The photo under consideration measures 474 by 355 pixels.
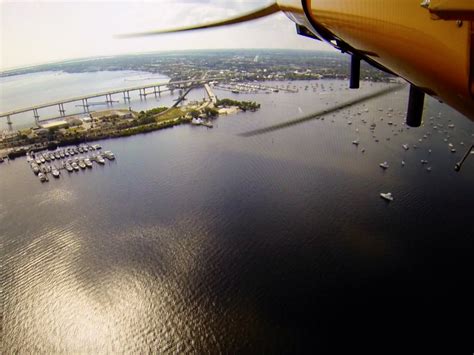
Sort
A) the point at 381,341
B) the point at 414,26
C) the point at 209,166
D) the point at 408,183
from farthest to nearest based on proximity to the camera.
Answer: the point at 209,166 → the point at 408,183 → the point at 381,341 → the point at 414,26

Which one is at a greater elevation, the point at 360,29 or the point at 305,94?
the point at 360,29

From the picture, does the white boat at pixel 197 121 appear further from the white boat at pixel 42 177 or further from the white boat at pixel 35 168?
the white boat at pixel 42 177

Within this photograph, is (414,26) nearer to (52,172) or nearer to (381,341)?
(381,341)

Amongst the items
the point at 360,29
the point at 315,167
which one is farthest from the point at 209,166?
the point at 360,29

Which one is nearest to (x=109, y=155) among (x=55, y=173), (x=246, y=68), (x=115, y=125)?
(x=55, y=173)

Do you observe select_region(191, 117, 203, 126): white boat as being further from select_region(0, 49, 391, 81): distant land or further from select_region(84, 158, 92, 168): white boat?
select_region(0, 49, 391, 81): distant land

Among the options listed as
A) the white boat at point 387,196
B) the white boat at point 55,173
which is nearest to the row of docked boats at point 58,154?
the white boat at point 55,173

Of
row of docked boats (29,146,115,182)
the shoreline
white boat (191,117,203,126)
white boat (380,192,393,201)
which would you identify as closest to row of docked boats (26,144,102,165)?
row of docked boats (29,146,115,182)
